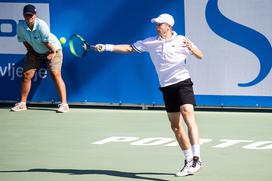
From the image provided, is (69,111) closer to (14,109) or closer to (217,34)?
(14,109)

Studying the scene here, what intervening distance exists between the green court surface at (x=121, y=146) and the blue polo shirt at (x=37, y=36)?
3.63 ft

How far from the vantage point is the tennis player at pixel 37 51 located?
14.2m

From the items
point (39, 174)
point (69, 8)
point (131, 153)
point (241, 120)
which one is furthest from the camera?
point (69, 8)

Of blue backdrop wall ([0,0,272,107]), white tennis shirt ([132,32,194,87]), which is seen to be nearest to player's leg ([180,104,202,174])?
white tennis shirt ([132,32,194,87])

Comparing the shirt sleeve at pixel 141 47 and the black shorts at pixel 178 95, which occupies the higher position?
the shirt sleeve at pixel 141 47

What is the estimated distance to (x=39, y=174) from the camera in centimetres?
991

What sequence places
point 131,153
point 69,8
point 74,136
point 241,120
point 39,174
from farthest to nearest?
point 69,8, point 241,120, point 74,136, point 131,153, point 39,174

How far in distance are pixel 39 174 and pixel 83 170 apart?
0.51 metres

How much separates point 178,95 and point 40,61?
18.0 ft

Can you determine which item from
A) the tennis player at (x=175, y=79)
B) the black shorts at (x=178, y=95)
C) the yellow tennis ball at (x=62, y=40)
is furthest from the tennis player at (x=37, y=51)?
the black shorts at (x=178, y=95)

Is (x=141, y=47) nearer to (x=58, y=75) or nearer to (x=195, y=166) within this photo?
(x=195, y=166)

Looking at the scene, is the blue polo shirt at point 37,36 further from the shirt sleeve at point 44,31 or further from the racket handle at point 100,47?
the racket handle at point 100,47

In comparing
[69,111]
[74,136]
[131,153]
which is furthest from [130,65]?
[131,153]

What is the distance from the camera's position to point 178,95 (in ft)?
31.7
